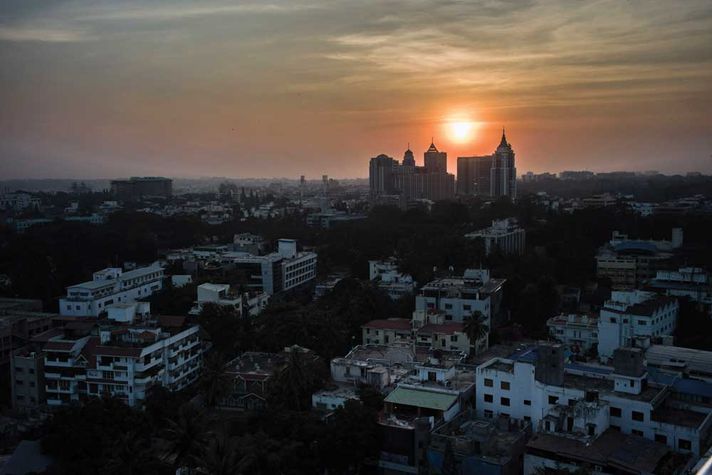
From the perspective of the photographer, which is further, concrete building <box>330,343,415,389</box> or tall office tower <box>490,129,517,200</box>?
tall office tower <box>490,129,517,200</box>

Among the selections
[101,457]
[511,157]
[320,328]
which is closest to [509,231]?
[320,328]

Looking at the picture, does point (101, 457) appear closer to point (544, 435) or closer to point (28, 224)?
point (544, 435)

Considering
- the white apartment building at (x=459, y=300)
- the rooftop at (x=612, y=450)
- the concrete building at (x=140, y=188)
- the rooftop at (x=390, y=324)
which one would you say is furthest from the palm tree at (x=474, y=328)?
the concrete building at (x=140, y=188)

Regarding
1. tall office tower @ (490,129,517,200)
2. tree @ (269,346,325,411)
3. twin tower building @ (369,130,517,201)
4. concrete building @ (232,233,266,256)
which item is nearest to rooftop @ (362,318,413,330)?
tree @ (269,346,325,411)

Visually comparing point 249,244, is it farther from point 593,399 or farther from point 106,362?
point 593,399

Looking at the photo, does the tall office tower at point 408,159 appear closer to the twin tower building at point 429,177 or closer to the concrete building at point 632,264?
the twin tower building at point 429,177

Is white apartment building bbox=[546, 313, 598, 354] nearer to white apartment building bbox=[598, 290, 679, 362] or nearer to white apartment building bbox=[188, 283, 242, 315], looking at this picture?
white apartment building bbox=[598, 290, 679, 362]
